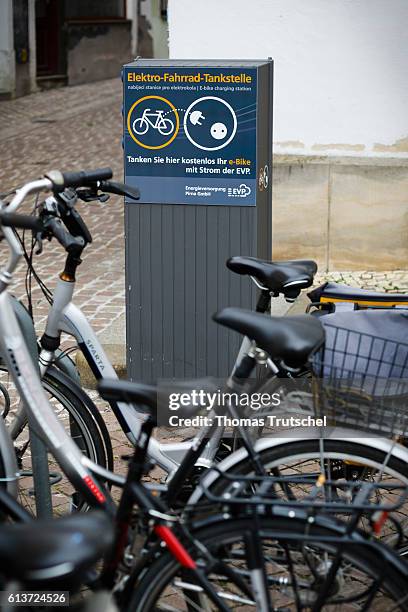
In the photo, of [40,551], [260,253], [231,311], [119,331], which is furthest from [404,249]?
[40,551]

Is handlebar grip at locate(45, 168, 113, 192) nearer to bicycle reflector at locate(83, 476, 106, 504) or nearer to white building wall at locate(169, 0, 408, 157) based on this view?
bicycle reflector at locate(83, 476, 106, 504)

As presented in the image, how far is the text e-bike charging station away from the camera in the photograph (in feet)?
16.6

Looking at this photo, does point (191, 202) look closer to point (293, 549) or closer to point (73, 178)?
point (73, 178)

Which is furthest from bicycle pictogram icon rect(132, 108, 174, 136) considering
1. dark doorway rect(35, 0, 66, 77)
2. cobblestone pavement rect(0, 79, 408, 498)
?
dark doorway rect(35, 0, 66, 77)

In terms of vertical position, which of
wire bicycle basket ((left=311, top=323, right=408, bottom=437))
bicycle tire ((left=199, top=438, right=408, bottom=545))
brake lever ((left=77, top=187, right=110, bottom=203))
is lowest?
bicycle tire ((left=199, top=438, right=408, bottom=545))

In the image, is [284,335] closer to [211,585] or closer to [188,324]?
[211,585]

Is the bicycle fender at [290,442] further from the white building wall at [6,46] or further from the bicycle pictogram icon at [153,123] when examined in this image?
the white building wall at [6,46]

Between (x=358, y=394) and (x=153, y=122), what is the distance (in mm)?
2455

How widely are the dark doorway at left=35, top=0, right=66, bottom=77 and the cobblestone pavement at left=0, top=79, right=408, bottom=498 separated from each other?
553 mm

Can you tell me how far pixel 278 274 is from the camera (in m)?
3.53

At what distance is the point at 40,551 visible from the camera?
6.71ft

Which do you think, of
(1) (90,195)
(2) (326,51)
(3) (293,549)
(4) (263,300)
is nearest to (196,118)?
(1) (90,195)

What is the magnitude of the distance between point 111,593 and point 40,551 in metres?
0.74

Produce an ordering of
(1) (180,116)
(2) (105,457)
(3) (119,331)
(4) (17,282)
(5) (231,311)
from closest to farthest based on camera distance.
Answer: (5) (231,311), (2) (105,457), (1) (180,116), (3) (119,331), (4) (17,282)
